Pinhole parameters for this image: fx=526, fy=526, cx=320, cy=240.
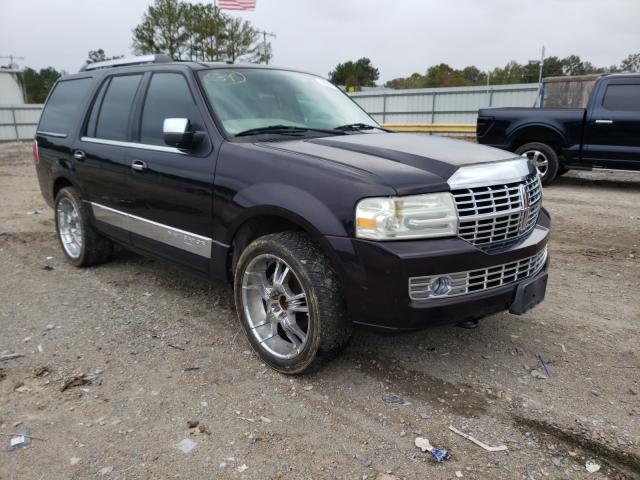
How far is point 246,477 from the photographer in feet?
7.61

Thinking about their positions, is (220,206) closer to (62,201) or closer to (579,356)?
(579,356)

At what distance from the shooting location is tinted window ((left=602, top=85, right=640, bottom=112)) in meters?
9.03

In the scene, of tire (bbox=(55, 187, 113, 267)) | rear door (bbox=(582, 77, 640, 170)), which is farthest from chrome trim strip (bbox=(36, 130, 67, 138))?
rear door (bbox=(582, 77, 640, 170))

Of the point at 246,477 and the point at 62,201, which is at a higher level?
the point at 62,201

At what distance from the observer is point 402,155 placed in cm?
308

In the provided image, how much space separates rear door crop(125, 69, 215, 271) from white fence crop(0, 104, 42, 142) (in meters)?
28.4

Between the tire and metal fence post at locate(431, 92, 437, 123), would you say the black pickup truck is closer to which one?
the tire

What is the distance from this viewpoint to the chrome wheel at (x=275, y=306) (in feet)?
10.2

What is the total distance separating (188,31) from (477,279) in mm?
43700

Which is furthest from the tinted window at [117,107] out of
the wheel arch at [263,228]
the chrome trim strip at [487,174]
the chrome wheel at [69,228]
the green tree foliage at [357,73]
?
the green tree foliage at [357,73]

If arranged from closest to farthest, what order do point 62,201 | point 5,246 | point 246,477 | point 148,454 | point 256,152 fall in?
point 246,477 → point 148,454 → point 256,152 → point 62,201 → point 5,246

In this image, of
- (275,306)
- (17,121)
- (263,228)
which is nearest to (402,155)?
(263,228)

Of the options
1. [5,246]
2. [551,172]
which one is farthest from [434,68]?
[5,246]

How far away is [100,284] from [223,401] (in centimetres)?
246
